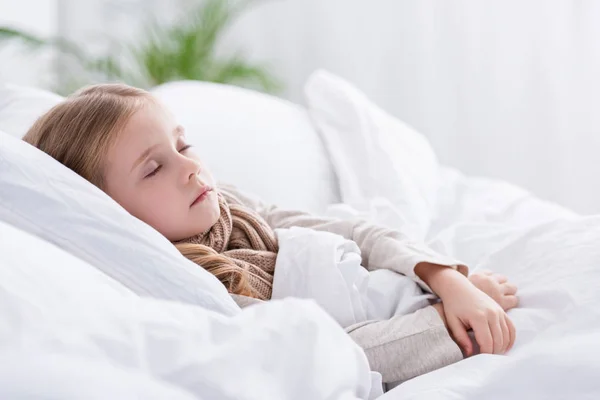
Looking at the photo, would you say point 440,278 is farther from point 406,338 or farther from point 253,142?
point 253,142

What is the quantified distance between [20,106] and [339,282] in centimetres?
69

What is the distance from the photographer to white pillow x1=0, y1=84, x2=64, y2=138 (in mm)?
1250

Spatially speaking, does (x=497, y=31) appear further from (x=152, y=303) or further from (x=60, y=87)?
(x=152, y=303)

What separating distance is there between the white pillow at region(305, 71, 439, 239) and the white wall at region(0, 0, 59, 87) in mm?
951

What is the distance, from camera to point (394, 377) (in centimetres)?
88

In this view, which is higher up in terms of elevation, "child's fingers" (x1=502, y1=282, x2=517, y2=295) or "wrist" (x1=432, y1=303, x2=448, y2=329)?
"child's fingers" (x1=502, y1=282, x2=517, y2=295)

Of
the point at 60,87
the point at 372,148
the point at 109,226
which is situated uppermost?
the point at 109,226

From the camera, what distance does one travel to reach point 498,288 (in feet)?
3.25

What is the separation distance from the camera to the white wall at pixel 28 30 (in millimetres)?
2244

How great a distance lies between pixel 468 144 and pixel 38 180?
8.01 feet

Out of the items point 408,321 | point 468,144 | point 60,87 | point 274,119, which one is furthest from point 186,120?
point 468,144

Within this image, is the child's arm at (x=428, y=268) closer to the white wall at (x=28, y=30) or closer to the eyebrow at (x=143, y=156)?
the eyebrow at (x=143, y=156)

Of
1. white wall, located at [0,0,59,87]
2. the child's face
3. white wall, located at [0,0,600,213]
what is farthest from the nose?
white wall, located at [0,0,600,213]

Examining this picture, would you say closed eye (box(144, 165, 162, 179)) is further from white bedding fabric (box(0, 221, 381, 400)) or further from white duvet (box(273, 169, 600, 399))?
white bedding fabric (box(0, 221, 381, 400))
